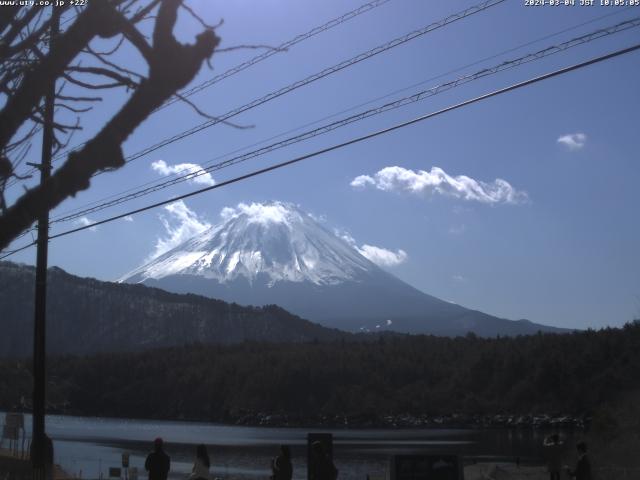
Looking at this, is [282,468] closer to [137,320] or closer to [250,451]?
[250,451]

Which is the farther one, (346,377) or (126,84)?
(346,377)

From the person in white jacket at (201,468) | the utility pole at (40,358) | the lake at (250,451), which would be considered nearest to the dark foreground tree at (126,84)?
the person in white jacket at (201,468)

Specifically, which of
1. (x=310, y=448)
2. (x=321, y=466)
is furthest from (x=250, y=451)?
(x=321, y=466)

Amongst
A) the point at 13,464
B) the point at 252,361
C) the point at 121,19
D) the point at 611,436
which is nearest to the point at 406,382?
the point at 252,361

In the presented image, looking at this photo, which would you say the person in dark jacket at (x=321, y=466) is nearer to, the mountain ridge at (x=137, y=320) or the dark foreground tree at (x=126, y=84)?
the dark foreground tree at (x=126, y=84)

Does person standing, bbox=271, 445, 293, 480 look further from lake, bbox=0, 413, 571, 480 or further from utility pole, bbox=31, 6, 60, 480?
lake, bbox=0, 413, 571, 480

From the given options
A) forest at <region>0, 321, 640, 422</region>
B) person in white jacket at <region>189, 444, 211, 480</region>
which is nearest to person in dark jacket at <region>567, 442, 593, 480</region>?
person in white jacket at <region>189, 444, 211, 480</region>
